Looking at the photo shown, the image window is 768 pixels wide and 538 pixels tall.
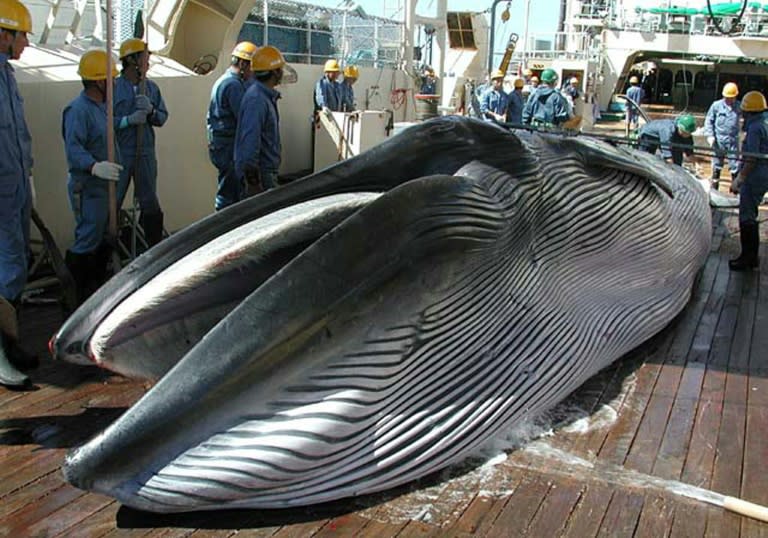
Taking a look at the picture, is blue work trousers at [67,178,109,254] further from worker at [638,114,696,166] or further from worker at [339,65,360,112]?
worker at [638,114,696,166]

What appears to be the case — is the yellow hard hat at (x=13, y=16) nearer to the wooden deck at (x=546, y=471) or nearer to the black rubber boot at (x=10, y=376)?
the black rubber boot at (x=10, y=376)

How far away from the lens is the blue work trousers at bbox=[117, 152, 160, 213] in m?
7.34

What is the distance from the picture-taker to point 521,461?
4.26 metres

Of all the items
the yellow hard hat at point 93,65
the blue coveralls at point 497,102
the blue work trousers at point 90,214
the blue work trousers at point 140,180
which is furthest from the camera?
the blue coveralls at point 497,102

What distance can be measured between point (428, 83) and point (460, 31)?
855cm

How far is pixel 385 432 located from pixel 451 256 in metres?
0.97

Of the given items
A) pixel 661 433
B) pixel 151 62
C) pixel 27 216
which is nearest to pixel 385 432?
pixel 661 433

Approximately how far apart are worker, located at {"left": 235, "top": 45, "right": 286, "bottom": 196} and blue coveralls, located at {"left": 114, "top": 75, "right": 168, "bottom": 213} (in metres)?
0.78

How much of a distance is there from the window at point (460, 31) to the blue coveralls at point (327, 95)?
16.1 metres

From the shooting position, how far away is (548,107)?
15328 millimetres

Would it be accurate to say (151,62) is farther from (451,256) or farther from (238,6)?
(451,256)

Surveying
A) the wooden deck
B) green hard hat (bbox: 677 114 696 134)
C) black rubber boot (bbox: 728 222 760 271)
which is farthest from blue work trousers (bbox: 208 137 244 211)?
green hard hat (bbox: 677 114 696 134)

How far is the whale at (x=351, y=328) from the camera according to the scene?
3.48 meters

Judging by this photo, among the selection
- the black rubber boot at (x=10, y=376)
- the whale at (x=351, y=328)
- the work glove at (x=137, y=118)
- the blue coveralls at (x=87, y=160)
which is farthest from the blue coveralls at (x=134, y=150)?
the whale at (x=351, y=328)
